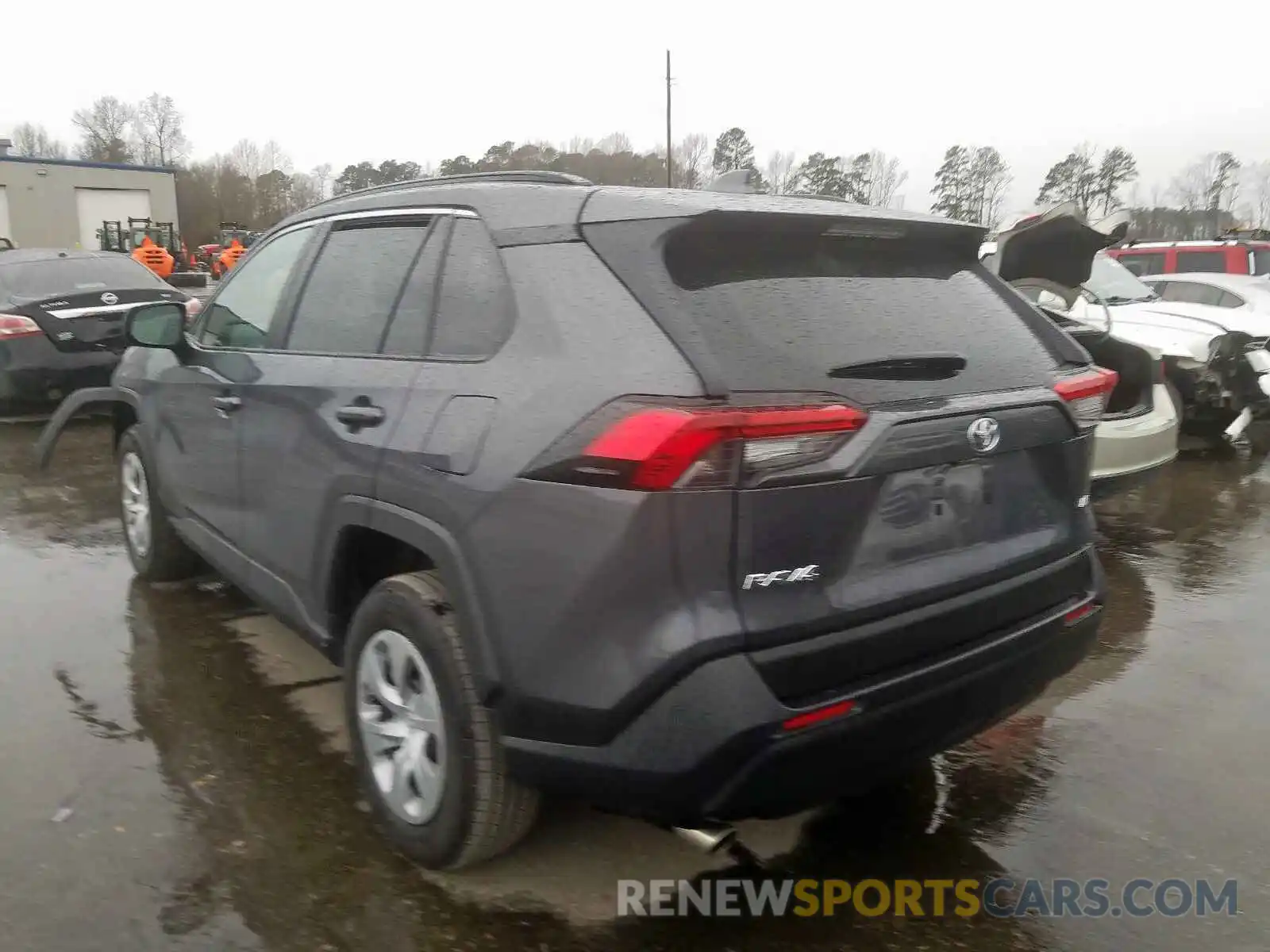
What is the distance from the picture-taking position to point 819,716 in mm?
2115

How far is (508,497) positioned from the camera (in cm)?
227

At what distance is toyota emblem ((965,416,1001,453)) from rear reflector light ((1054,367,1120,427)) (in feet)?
1.24

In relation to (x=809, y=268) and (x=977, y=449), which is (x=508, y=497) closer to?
(x=809, y=268)

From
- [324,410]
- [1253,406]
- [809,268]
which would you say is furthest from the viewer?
[1253,406]

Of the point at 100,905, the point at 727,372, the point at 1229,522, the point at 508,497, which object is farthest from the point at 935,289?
the point at 1229,522

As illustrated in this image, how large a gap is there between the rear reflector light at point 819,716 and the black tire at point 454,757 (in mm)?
725

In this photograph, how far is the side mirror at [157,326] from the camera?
411cm

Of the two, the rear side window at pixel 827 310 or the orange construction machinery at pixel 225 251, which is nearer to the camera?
the rear side window at pixel 827 310

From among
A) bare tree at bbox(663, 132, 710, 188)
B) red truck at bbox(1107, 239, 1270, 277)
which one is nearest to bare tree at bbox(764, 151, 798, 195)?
bare tree at bbox(663, 132, 710, 188)

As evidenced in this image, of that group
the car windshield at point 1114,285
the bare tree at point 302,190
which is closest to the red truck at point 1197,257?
the car windshield at point 1114,285

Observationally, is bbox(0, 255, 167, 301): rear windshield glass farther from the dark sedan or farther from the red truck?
the red truck

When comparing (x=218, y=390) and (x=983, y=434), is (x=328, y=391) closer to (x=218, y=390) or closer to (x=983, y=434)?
(x=218, y=390)

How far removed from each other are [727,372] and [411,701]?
127 centimetres
